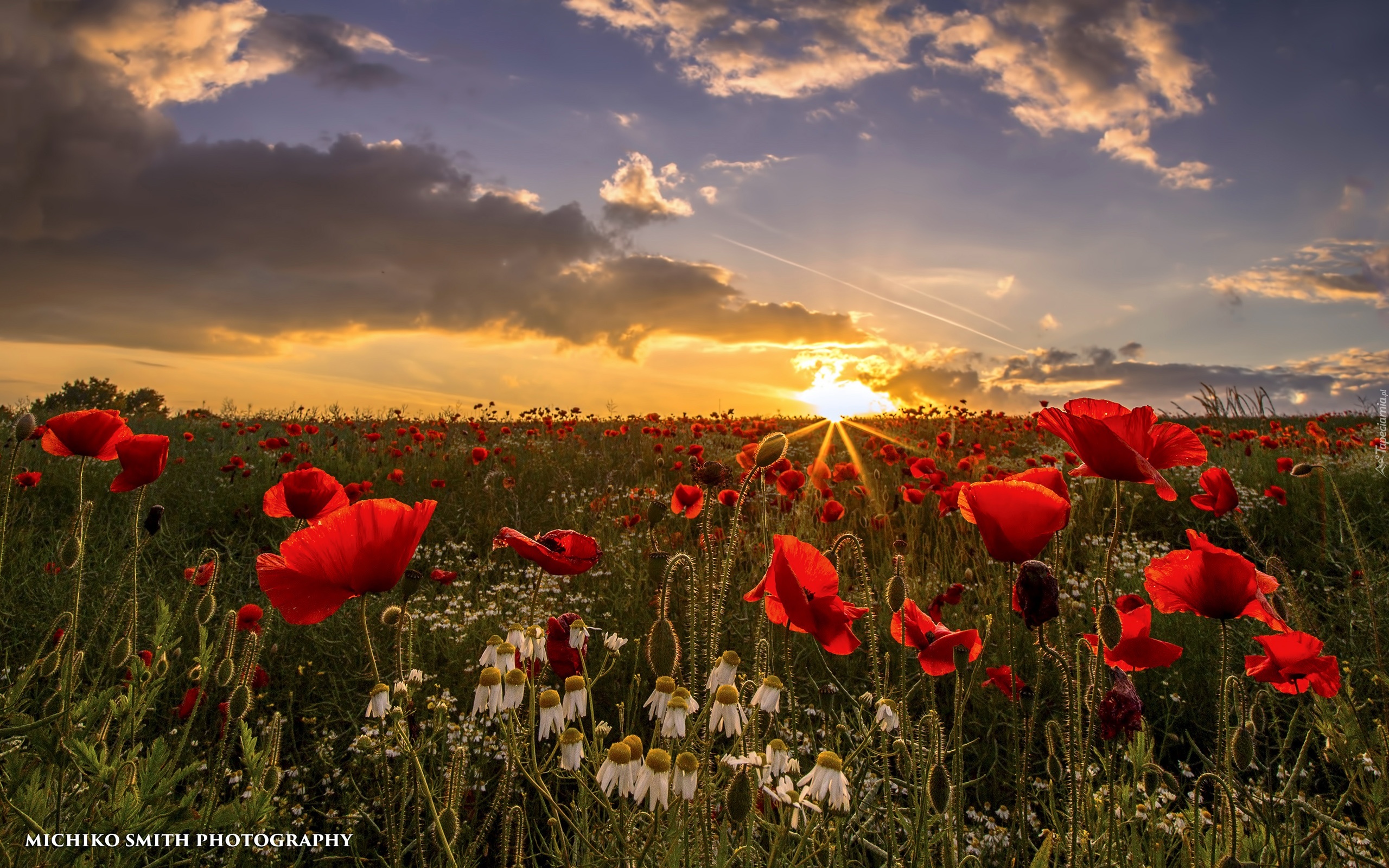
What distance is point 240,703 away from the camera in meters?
1.87

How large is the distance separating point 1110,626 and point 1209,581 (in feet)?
1.48

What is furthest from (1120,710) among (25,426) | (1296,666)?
(25,426)

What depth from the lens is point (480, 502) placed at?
21.3 ft

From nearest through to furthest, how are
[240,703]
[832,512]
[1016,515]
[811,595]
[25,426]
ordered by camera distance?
[1016,515], [811,595], [240,703], [25,426], [832,512]

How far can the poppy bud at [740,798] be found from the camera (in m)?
1.27

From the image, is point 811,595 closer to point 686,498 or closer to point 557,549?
point 557,549

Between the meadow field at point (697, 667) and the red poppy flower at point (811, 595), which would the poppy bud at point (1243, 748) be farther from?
the red poppy flower at point (811, 595)

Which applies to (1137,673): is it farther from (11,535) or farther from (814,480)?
(11,535)

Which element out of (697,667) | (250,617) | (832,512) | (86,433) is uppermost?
(86,433)

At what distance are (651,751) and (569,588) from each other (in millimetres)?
3431

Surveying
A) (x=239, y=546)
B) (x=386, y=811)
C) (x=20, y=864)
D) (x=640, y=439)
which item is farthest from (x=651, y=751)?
(x=640, y=439)

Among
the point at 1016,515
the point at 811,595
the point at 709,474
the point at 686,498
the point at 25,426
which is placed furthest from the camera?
the point at 686,498

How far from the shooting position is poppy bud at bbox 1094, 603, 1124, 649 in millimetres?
1438

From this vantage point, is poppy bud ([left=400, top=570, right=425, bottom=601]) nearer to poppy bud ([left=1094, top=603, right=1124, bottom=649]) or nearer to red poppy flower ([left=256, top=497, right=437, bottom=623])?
red poppy flower ([left=256, top=497, right=437, bottom=623])
